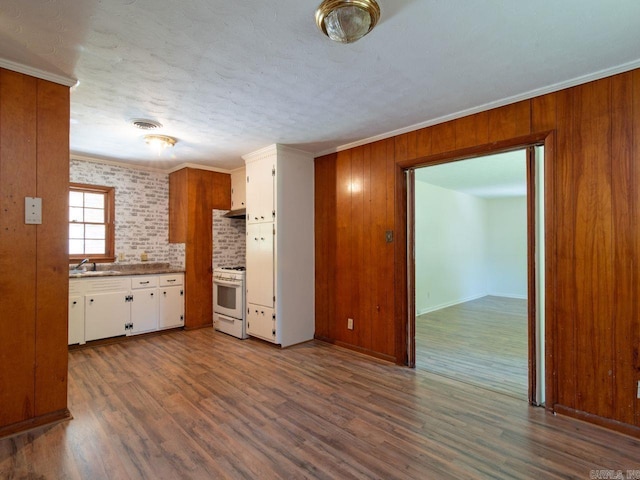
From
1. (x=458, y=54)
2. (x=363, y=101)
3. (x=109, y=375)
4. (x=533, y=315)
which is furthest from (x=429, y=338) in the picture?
(x=109, y=375)

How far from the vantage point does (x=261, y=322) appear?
4301mm

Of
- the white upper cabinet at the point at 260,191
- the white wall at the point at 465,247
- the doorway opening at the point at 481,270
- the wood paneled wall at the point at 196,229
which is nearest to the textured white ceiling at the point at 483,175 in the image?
the doorway opening at the point at 481,270

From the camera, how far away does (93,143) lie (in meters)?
3.98

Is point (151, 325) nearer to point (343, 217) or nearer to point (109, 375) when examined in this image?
point (109, 375)

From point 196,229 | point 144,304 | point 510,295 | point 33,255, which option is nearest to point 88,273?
point 144,304

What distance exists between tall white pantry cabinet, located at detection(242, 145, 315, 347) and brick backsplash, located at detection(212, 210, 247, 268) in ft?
3.25

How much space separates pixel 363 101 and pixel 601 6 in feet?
5.20

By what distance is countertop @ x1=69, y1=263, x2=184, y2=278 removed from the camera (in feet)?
14.1

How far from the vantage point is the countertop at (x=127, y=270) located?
169 inches

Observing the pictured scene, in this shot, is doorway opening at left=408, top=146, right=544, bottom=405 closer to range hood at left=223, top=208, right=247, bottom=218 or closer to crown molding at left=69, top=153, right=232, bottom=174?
range hood at left=223, top=208, right=247, bottom=218

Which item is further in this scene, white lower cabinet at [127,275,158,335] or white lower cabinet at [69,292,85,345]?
white lower cabinet at [127,275,158,335]

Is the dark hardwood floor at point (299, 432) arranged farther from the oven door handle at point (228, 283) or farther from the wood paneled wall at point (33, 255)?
the oven door handle at point (228, 283)

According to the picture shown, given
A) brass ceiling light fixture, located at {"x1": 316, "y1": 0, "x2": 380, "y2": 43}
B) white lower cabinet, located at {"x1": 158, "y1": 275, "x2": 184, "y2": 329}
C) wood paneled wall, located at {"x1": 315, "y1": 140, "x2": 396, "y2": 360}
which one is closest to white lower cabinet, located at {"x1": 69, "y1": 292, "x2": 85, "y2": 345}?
white lower cabinet, located at {"x1": 158, "y1": 275, "x2": 184, "y2": 329}

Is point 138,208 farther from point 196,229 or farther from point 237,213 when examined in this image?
point 237,213
